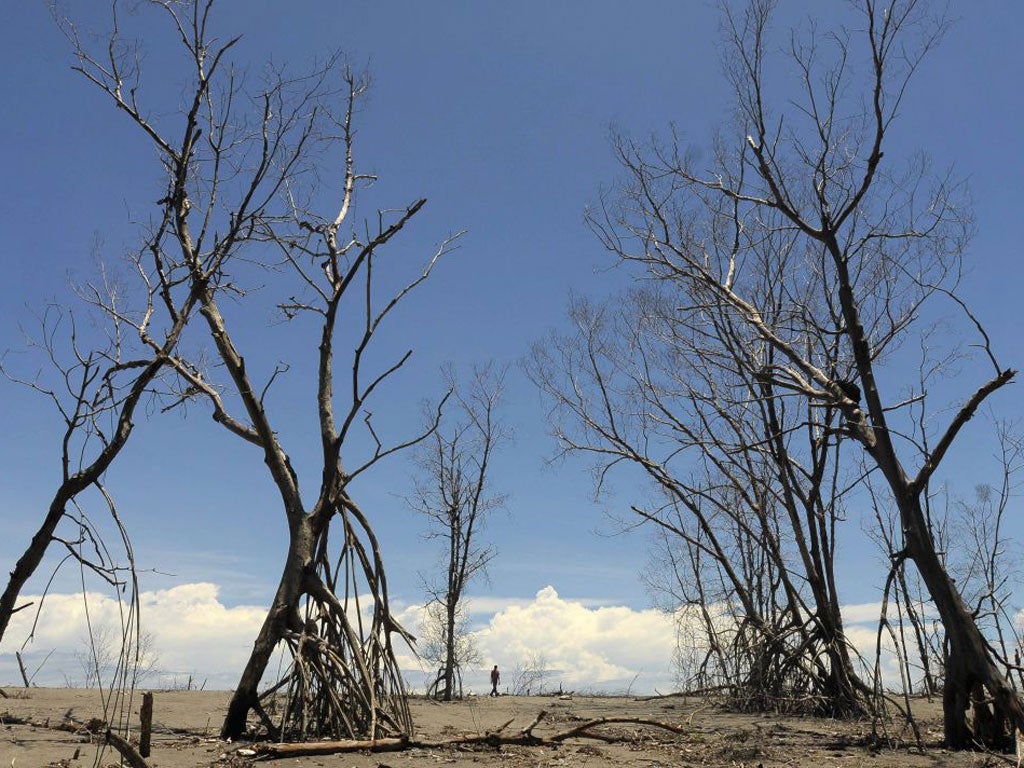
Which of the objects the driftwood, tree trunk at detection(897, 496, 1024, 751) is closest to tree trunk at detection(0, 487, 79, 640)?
the driftwood

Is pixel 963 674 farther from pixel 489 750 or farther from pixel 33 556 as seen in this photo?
pixel 33 556

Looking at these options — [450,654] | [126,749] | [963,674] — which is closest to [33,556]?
[126,749]

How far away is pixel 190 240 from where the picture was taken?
10.9m

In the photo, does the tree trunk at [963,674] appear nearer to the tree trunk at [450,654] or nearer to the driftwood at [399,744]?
the driftwood at [399,744]

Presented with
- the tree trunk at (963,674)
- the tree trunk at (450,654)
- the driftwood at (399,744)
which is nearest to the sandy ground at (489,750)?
the driftwood at (399,744)

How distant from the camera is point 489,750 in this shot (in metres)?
8.41

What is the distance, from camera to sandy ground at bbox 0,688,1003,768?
7.75 metres

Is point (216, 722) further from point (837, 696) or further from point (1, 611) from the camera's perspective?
point (837, 696)

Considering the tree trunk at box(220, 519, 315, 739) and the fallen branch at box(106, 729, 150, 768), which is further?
the tree trunk at box(220, 519, 315, 739)

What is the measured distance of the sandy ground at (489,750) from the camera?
7746 mm

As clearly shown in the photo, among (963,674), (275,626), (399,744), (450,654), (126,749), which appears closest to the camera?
(126,749)

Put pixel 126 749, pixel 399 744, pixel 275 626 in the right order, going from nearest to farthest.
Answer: pixel 126 749
pixel 399 744
pixel 275 626

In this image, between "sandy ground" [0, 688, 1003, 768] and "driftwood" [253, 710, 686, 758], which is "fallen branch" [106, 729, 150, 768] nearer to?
"sandy ground" [0, 688, 1003, 768]

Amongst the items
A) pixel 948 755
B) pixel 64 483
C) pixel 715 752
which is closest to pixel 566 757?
pixel 715 752
